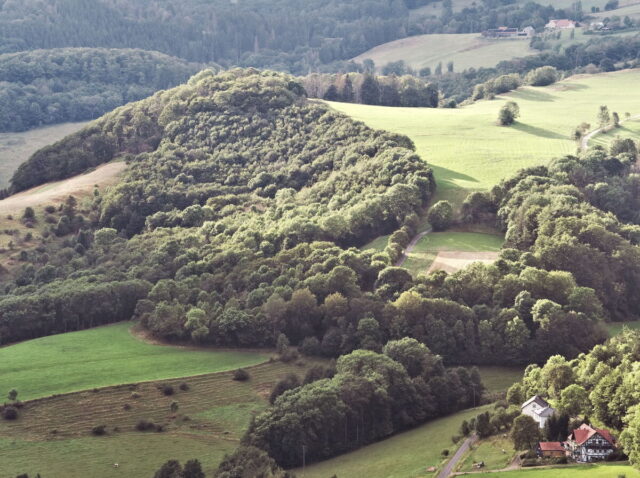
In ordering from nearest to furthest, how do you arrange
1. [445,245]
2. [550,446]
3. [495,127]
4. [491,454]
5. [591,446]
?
[591,446] → [550,446] → [491,454] → [445,245] → [495,127]

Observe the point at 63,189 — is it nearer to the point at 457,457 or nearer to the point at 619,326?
the point at 619,326

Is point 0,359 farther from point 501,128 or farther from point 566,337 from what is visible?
point 501,128

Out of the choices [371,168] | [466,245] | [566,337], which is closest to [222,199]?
[371,168]

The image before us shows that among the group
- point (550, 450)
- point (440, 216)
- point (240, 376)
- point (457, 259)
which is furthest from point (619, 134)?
point (550, 450)

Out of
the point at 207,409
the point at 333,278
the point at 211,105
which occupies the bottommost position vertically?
the point at 207,409

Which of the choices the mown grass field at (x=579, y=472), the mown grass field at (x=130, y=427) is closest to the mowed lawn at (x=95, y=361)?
the mown grass field at (x=130, y=427)
